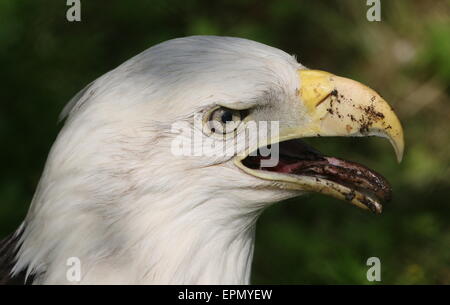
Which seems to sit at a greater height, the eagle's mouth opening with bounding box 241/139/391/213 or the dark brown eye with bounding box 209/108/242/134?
the dark brown eye with bounding box 209/108/242/134

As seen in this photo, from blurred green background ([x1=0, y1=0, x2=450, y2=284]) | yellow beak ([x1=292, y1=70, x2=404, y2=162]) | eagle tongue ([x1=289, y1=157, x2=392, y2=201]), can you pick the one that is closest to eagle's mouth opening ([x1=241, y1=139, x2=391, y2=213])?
eagle tongue ([x1=289, y1=157, x2=392, y2=201])

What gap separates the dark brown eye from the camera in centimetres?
330

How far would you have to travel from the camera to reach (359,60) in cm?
698

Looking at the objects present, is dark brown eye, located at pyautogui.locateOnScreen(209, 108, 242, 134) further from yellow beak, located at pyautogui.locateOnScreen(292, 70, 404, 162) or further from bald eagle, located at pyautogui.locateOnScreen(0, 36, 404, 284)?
yellow beak, located at pyautogui.locateOnScreen(292, 70, 404, 162)

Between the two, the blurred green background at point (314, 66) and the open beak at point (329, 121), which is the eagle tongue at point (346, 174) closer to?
the open beak at point (329, 121)

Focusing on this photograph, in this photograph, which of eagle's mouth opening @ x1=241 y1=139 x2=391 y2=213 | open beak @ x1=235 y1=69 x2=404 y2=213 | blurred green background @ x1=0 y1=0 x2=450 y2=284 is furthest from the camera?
blurred green background @ x1=0 y1=0 x2=450 y2=284

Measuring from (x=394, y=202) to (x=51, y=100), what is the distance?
93.0 inches

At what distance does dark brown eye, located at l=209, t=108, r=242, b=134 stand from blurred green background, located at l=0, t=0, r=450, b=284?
210cm

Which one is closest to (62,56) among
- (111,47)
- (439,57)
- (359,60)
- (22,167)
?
(111,47)

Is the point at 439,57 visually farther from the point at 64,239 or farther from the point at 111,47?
the point at 64,239

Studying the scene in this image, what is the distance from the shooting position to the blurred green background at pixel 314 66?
5578 mm

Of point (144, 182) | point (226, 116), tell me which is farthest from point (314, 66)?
point (144, 182)

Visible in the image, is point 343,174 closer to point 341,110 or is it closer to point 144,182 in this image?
point 341,110

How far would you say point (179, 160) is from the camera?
3.29 metres
